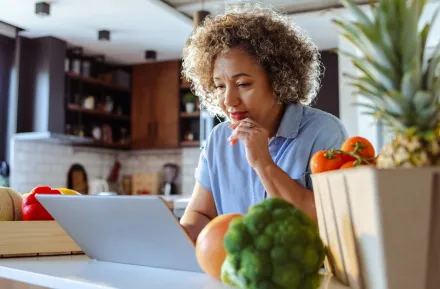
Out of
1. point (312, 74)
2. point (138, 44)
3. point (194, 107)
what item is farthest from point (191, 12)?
point (312, 74)

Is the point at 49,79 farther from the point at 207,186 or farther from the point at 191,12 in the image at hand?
the point at 207,186

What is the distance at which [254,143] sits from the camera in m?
1.31

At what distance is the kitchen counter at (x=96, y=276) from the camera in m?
0.79

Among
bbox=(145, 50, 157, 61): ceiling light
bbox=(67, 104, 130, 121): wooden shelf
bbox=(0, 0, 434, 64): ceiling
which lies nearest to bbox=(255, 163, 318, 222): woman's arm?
bbox=(0, 0, 434, 64): ceiling

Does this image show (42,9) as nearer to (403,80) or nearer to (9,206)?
(9,206)

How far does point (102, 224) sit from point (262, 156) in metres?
0.50

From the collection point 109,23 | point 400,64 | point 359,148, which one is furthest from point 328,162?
point 109,23

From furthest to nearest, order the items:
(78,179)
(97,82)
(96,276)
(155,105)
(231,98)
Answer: (155,105) < (97,82) < (78,179) < (231,98) < (96,276)

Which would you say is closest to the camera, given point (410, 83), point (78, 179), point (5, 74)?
point (410, 83)

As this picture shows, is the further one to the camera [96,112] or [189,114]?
[189,114]

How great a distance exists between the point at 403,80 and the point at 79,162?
5412mm

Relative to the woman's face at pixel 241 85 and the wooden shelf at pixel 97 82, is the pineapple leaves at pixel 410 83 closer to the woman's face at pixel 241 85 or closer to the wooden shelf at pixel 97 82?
the woman's face at pixel 241 85

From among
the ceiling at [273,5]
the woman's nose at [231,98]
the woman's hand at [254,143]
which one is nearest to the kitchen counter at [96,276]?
→ the woman's hand at [254,143]

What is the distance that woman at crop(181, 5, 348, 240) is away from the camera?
1.47 m
